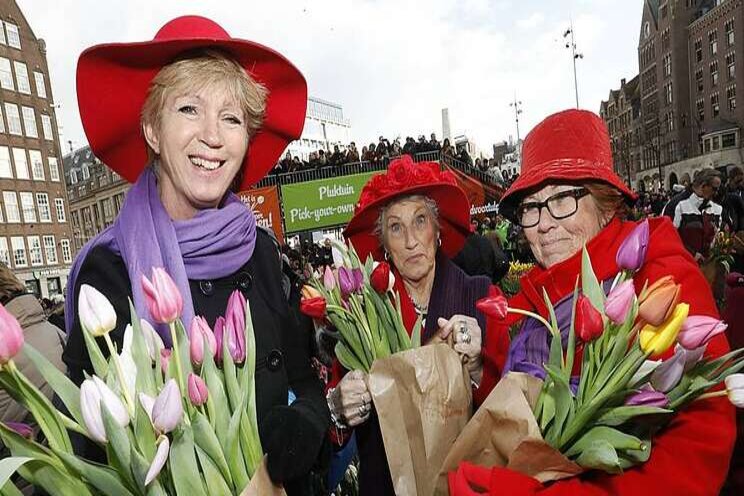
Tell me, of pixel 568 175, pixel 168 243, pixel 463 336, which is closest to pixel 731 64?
pixel 568 175

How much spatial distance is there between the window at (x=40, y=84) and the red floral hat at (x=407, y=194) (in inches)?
1725

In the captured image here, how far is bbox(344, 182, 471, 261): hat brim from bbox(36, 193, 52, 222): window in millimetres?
42333

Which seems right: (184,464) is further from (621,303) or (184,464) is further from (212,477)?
(621,303)

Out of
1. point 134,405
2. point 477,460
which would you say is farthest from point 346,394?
point 134,405

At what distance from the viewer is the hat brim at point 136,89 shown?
140 cm

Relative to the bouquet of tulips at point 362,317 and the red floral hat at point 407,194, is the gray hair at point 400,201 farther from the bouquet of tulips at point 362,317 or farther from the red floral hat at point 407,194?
the bouquet of tulips at point 362,317

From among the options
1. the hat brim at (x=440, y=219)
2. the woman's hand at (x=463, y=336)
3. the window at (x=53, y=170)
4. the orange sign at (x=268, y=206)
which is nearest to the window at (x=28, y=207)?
the window at (x=53, y=170)

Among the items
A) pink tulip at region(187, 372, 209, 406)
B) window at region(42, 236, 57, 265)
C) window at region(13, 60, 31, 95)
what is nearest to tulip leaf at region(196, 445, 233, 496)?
pink tulip at region(187, 372, 209, 406)

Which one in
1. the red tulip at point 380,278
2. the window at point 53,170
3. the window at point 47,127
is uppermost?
the window at point 47,127

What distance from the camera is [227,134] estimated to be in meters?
1.37

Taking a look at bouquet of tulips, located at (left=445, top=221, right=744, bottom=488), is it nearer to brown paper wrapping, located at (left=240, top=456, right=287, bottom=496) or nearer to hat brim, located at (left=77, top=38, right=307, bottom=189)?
brown paper wrapping, located at (left=240, top=456, right=287, bottom=496)

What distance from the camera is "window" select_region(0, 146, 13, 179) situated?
115ft

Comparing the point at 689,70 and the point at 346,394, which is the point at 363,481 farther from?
the point at 689,70

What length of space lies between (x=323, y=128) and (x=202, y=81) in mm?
73759
